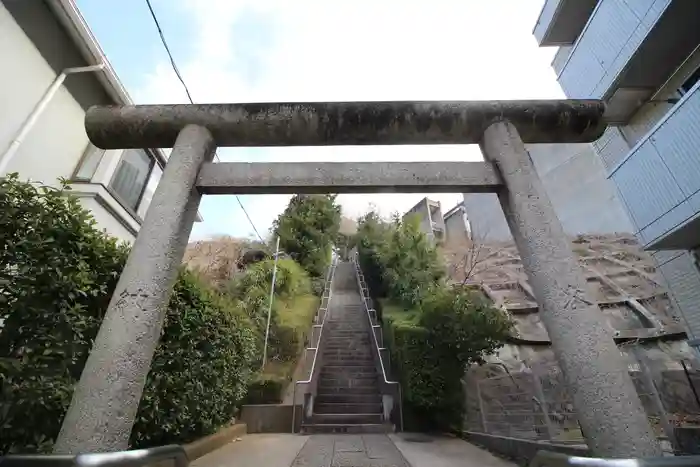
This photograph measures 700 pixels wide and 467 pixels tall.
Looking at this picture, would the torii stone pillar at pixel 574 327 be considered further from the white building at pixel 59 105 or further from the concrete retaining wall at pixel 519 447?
the white building at pixel 59 105

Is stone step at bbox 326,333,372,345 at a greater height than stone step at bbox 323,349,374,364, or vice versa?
stone step at bbox 326,333,372,345

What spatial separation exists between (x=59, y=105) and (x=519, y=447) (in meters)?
10.6

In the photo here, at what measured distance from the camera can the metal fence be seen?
4797 millimetres

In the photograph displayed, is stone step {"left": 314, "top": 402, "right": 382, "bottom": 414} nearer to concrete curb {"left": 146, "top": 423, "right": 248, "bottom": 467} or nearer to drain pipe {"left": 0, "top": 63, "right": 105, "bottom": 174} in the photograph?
concrete curb {"left": 146, "top": 423, "right": 248, "bottom": 467}

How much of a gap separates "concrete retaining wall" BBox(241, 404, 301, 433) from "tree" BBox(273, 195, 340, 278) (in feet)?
35.8

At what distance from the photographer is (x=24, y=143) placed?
228 inches

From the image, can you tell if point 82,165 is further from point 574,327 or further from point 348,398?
point 574,327

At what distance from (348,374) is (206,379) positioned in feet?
19.5

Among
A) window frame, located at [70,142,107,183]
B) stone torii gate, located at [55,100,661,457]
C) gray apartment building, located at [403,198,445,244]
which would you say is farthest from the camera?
gray apartment building, located at [403,198,445,244]

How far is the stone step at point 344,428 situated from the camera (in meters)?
7.77

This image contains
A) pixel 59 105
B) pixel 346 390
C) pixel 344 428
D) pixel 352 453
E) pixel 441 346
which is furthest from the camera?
pixel 346 390

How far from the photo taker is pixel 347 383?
9.77 m

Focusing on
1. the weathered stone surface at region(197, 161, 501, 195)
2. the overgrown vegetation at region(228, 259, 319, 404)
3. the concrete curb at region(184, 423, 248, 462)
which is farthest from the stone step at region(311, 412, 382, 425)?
the weathered stone surface at region(197, 161, 501, 195)

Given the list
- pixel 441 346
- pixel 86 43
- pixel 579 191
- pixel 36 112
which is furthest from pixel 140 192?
pixel 579 191
